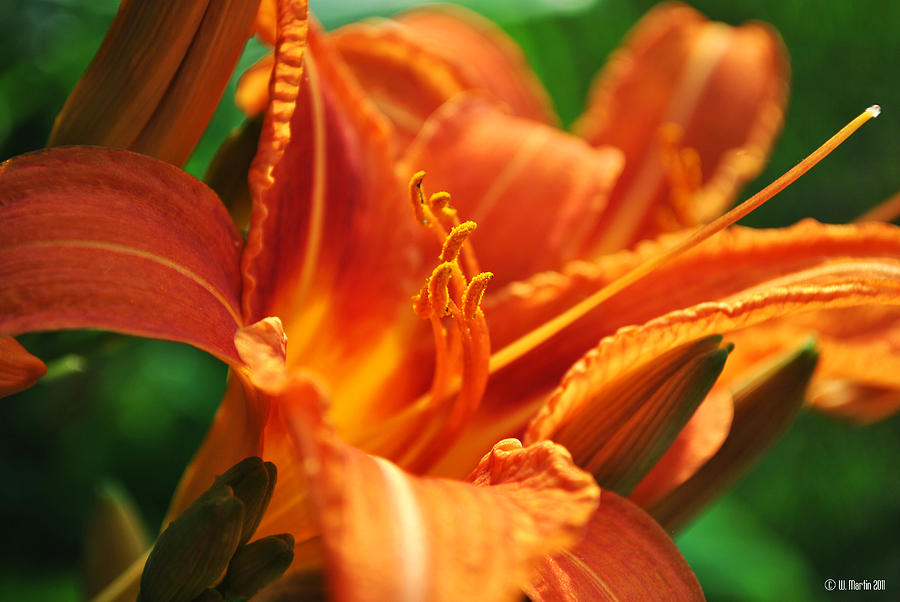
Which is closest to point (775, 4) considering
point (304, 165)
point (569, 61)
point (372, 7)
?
point (569, 61)

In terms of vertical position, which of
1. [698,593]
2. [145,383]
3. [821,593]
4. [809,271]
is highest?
[809,271]

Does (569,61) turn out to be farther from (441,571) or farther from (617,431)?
(441,571)

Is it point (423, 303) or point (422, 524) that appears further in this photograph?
point (423, 303)

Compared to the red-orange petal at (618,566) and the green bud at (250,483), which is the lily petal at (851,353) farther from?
the green bud at (250,483)

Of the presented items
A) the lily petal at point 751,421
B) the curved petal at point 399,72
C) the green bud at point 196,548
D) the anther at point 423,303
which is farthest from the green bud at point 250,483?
the curved petal at point 399,72

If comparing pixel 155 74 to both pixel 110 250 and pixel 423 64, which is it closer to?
pixel 110 250

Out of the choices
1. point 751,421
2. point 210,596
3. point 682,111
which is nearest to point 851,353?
point 751,421

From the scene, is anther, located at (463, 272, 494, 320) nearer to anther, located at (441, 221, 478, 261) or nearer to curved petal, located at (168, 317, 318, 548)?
anther, located at (441, 221, 478, 261)
